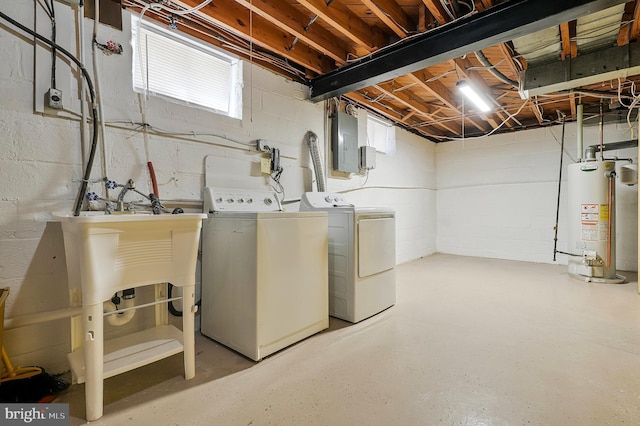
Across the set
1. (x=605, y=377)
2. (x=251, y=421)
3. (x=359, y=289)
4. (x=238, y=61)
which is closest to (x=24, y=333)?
Answer: (x=251, y=421)

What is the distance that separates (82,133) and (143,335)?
1.25 meters

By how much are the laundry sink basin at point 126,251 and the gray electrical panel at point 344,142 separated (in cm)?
215

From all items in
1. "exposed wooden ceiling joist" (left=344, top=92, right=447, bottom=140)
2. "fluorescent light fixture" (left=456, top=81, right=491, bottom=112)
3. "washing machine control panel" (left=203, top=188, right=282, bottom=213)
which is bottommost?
"washing machine control panel" (left=203, top=188, right=282, bottom=213)

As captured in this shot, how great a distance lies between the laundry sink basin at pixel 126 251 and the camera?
118 centimetres

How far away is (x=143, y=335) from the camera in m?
1.71

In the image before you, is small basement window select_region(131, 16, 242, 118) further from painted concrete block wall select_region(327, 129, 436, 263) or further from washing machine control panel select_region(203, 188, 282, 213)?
painted concrete block wall select_region(327, 129, 436, 263)

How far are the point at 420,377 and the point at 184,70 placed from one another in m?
2.64

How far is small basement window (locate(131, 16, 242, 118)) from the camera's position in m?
1.95

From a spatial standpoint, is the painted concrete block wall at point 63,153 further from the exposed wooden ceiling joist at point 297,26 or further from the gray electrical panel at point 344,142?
the gray electrical panel at point 344,142

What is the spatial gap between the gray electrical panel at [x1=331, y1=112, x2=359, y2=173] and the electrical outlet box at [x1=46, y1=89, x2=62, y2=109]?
237cm

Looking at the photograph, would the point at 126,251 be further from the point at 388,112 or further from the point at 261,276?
the point at 388,112

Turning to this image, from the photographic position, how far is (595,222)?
344 cm

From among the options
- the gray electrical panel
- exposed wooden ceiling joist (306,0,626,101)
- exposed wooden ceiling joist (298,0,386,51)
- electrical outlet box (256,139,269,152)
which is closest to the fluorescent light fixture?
exposed wooden ceiling joist (306,0,626,101)

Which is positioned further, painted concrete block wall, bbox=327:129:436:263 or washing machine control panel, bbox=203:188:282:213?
painted concrete block wall, bbox=327:129:436:263
